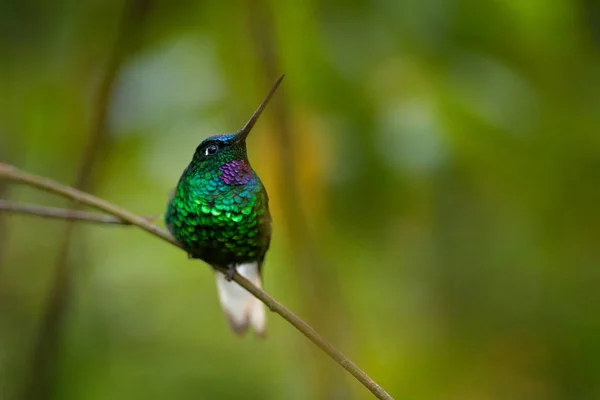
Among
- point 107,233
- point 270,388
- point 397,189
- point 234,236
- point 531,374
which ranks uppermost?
point 397,189

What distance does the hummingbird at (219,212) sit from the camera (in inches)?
35.9

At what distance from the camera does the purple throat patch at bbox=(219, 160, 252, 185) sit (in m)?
0.87

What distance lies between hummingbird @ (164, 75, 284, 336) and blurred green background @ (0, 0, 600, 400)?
0.14 metres

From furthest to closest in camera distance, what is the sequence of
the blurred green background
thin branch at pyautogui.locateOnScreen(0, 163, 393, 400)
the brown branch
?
the blurred green background, the brown branch, thin branch at pyautogui.locateOnScreen(0, 163, 393, 400)

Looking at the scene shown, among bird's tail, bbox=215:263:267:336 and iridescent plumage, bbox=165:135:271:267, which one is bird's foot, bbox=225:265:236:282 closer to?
iridescent plumage, bbox=165:135:271:267

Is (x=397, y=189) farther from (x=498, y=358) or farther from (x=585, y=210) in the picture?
(x=498, y=358)

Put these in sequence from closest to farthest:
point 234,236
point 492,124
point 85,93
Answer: point 234,236
point 492,124
point 85,93

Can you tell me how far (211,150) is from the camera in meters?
0.88

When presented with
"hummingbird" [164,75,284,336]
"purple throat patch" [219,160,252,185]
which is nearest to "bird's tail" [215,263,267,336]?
"hummingbird" [164,75,284,336]

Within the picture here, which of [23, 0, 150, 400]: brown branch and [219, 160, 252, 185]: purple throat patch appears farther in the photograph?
[23, 0, 150, 400]: brown branch

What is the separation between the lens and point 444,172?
1449mm

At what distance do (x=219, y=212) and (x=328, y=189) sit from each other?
0.43m

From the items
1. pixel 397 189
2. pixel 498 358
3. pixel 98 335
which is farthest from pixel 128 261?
pixel 498 358

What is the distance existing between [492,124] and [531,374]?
29.5 inches
